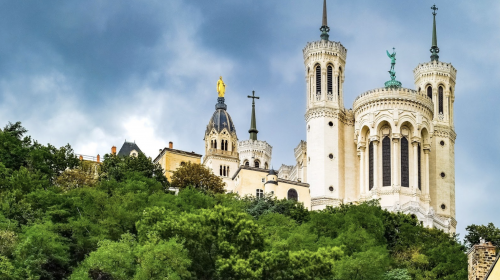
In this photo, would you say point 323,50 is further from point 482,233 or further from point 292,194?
point 482,233

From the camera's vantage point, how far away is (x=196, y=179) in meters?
78.1

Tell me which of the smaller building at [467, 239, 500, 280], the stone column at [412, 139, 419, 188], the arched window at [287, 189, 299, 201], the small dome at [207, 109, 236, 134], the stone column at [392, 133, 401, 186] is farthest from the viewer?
the small dome at [207, 109, 236, 134]

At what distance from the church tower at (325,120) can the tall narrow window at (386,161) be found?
Answer: 4.53 m

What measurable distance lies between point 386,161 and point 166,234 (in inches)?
1571

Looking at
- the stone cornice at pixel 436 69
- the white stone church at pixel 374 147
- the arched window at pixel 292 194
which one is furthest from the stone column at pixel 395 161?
the stone cornice at pixel 436 69

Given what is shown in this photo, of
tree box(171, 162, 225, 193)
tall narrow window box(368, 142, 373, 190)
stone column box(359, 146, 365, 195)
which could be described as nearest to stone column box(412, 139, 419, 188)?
tall narrow window box(368, 142, 373, 190)

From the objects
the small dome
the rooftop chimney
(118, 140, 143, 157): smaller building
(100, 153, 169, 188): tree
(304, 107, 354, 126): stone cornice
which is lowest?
the rooftop chimney

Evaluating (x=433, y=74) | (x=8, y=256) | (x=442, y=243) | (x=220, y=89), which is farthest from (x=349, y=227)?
(x=220, y=89)

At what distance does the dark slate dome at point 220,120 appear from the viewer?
100750 mm

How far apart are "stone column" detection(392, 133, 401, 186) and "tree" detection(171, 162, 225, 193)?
1538 centimetres

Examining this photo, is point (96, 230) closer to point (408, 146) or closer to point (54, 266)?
point (54, 266)

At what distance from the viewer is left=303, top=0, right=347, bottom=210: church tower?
282ft

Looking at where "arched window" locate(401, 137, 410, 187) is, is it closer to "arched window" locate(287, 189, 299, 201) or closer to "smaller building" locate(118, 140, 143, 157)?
"arched window" locate(287, 189, 299, 201)

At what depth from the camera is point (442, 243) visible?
61.9 meters
